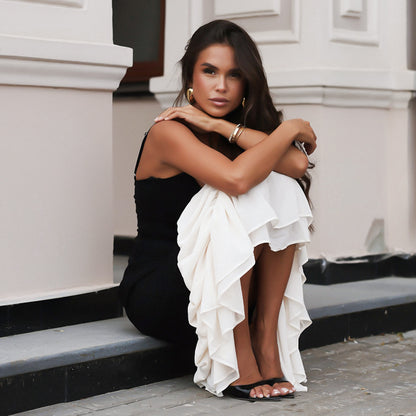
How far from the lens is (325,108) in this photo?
5270 millimetres

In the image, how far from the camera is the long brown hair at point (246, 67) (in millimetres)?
3736

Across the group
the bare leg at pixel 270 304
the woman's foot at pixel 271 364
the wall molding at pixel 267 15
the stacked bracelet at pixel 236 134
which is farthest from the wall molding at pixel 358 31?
the woman's foot at pixel 271 364

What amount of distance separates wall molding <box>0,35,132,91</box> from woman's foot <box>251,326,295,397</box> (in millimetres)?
1265

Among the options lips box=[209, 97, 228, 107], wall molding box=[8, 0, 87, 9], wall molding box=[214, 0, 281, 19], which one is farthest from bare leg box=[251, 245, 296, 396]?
wall molding box=[214, 0, 281, 19]

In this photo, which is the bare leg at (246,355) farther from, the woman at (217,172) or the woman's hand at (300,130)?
the woman's hand at (300,130)

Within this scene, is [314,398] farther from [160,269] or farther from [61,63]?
[61,63]

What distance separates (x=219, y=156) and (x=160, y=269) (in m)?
0.51

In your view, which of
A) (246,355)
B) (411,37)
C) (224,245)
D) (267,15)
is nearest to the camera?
(224,245)

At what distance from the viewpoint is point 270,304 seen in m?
3.62

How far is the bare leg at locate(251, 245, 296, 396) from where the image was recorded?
3592mm

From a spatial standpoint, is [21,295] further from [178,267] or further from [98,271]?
[178,267]

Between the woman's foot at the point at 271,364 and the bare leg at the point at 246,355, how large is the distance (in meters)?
0.06

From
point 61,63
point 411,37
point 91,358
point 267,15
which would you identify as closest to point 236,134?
point 61,63

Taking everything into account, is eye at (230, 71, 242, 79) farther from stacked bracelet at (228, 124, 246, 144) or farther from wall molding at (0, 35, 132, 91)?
wall molding at (0, 35, 132, 91)
